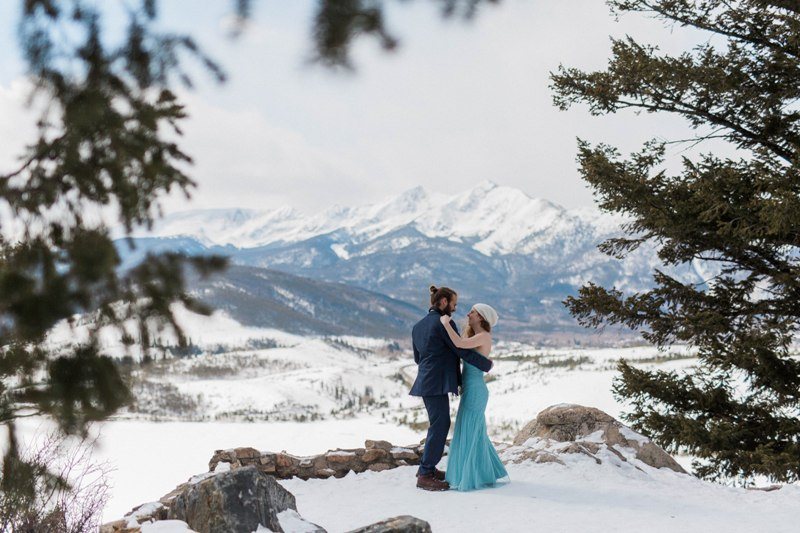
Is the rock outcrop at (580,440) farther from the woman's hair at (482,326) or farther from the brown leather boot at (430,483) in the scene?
the woman's hair at (482,326)

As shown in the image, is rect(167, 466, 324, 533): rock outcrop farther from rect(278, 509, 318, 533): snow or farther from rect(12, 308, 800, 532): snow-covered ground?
rect(12, 308, 800, 532): snow-covered ground

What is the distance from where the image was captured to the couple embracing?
7.55 metres

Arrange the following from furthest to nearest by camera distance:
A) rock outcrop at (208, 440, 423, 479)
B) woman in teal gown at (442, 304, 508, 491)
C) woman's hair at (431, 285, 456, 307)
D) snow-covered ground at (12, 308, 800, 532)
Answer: rock outcrop at (208, 440, 423, 479) → woman in teal gown at (442, 304, 508, 491) → woman's hair at (431, 285, 456, 307) → snow-covered ground at (12, 308, 800, 532)

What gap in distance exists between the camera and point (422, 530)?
5.29 meters

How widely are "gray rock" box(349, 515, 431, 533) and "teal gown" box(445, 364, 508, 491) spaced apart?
252cm

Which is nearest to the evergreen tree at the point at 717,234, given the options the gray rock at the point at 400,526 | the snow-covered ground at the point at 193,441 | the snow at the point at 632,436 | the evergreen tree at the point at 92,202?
the snow at the point at 632,436

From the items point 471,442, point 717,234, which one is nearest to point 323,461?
point 471,442

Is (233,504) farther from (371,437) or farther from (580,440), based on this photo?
(371,437)

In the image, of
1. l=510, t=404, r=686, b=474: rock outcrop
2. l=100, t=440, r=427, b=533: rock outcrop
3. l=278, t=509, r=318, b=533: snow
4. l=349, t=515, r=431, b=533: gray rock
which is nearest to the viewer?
l=349, t=515, r=431, b=533: gray rock

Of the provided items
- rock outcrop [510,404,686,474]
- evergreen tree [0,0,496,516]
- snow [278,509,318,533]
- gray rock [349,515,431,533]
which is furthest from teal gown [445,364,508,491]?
evergreen tree [0,0,496,516]

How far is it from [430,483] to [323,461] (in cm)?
185

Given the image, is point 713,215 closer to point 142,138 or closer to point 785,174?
point 785,174

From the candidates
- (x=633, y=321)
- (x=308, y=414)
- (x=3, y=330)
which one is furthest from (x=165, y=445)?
(x=3, y=330)

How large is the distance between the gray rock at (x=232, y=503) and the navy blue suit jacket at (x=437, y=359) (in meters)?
2.09
